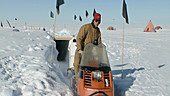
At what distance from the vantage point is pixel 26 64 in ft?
18.7

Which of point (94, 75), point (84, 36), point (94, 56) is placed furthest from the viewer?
point (84, 36)

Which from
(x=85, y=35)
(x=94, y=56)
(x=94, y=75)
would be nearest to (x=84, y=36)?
(x=85, y=35)

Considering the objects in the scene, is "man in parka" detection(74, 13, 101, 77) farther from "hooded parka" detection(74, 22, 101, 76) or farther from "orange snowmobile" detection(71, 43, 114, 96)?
"orange snowmobile" detection(71, 43, 114, 96)

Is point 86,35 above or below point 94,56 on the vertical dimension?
above

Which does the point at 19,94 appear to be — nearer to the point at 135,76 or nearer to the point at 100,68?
the point at 100,68

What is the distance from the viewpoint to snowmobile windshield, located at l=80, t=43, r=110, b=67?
4.37 metres

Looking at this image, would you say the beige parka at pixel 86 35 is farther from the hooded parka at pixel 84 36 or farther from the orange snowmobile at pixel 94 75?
the orange snowmobile at pixel 94 75

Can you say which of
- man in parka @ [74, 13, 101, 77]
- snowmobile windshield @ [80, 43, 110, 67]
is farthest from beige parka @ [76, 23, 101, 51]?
snowmobile windshield @ [80, 43, 110, 67]

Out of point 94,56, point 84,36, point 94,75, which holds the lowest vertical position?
point 94,75

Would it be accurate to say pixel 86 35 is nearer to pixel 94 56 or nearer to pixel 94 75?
pixel 94 56

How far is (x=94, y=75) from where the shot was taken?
3998mm

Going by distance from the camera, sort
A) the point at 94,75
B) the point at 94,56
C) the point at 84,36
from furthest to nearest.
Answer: the point at 84,36 < the point at 94,56 < the point at 94,75

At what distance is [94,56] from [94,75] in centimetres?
63

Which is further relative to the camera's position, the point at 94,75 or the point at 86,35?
the point at 86,35
